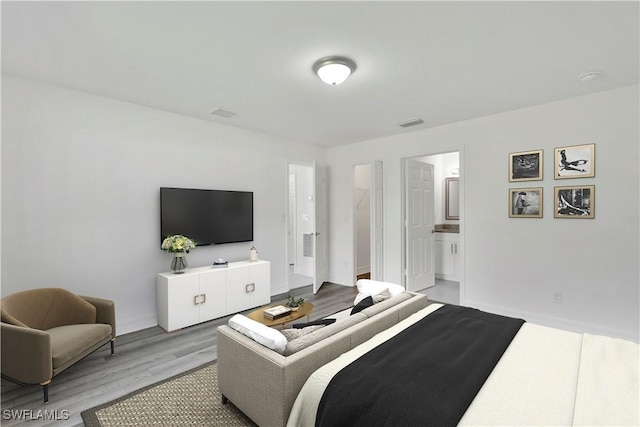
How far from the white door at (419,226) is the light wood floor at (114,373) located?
2988 mm

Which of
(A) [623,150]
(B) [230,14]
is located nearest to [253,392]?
(B) [230,14]

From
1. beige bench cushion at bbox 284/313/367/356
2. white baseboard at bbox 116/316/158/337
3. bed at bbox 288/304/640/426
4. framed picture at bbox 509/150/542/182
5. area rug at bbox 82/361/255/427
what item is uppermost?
framed picture at bbox 509/150/542/182

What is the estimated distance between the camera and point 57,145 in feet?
9.86

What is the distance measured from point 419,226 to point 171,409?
423 centimetres

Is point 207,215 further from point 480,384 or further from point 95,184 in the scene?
point 480,384

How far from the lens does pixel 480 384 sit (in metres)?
1.44

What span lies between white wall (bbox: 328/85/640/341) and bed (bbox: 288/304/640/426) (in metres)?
1.84

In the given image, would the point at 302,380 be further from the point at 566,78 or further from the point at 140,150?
the point at 566,78

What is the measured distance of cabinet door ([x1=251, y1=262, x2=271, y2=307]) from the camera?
13.7 ft

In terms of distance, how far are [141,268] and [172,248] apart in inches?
18.6

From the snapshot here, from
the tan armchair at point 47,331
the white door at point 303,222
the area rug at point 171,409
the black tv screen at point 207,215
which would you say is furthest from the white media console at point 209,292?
the white door at point 303,222

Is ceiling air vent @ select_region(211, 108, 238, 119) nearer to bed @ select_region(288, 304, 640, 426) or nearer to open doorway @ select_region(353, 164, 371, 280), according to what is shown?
bed @ select_region(288, 304, 640, 426)

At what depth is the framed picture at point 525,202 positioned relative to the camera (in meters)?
3.60

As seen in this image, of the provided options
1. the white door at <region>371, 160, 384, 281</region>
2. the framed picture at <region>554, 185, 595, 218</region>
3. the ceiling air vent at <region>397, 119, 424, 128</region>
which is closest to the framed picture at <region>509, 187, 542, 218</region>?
the framed picture at <region>554, 185, 595, 218</region>
